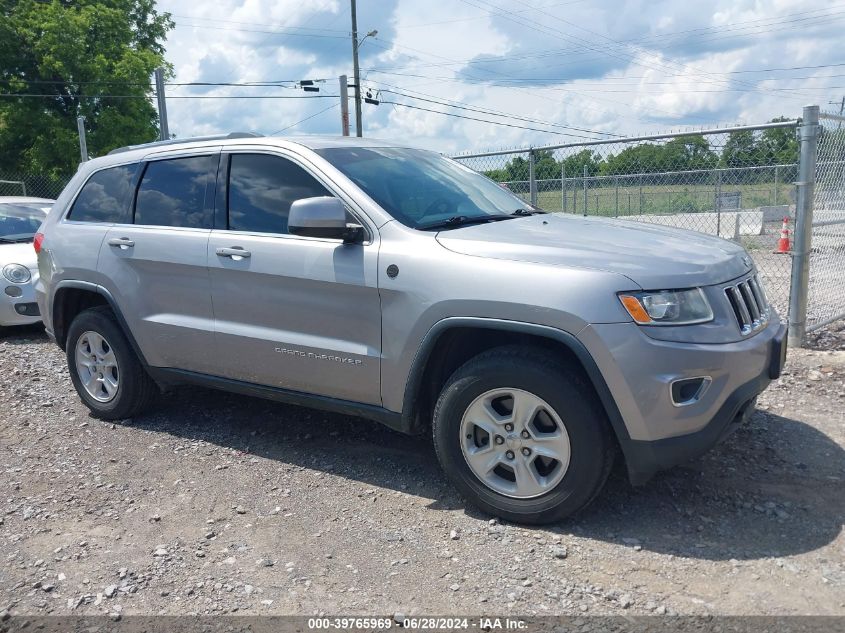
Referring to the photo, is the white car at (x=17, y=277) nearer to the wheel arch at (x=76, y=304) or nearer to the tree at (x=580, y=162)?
the wheel arch at (x=76, y=304)

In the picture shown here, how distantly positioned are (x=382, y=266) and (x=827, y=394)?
3.52m

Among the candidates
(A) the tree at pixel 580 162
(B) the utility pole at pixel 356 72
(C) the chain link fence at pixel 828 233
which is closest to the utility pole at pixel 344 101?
(B) the utility pole at pixel 356 72

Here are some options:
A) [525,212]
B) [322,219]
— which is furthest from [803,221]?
[322,219]

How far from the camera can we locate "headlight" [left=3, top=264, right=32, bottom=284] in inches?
315

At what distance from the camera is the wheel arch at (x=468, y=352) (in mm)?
3277

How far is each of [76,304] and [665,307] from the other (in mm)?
4113

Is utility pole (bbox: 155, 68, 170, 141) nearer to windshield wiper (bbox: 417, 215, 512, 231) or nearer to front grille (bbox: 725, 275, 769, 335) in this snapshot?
windshield wiper (bbox: 417, 215, 512, 231)

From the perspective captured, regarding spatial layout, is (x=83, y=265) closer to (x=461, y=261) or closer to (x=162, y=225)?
(x=162, y=225)

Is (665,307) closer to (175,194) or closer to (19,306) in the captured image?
(175,194)

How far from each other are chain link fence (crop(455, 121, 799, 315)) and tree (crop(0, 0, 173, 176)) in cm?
2072

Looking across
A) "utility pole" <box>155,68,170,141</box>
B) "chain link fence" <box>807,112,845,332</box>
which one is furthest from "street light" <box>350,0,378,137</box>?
"chain link fence" <box>807,112,845,332</box>

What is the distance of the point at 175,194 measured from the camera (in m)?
4.79

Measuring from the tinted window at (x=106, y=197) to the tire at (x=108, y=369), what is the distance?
0.64m

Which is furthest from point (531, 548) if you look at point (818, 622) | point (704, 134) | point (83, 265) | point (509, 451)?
point (704, 134)
